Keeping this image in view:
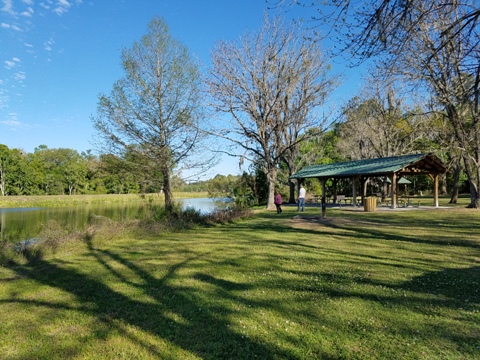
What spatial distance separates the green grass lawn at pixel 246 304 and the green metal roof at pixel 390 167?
12.6 m

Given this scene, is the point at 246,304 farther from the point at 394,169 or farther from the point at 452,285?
the point at 394,169

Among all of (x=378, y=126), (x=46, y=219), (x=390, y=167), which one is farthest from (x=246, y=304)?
(x=378, y=126)

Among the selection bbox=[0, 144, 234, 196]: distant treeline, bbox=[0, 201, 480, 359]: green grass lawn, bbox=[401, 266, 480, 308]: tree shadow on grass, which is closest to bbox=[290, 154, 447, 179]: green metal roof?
bbox=[0, 201, 480, 359]: green grass lawn

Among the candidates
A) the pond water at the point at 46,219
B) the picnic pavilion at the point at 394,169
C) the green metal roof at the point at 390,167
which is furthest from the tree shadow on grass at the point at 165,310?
the green metal roof at the point at 390,167

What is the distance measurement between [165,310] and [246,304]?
3.78 ft

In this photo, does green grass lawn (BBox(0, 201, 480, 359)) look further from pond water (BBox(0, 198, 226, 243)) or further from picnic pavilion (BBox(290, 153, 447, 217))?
picnic pavilion (BBox(290, 153, 447, 217))

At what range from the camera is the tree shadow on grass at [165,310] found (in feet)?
11.0

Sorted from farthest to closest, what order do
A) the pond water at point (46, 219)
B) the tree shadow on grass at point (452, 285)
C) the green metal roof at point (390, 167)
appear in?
the green metal roof at point (390, 167), the pond water at point (46, 219), the tree shadow on grass at point (452, 285)

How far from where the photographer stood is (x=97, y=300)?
15.9ft

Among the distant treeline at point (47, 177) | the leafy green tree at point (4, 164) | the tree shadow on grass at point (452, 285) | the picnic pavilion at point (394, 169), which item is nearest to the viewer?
the tree shadow on grass at point (452, 285)

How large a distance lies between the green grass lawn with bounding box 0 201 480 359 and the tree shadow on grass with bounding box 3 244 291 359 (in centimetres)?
2

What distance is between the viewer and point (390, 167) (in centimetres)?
2066

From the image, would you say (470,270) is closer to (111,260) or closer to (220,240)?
(220,240)

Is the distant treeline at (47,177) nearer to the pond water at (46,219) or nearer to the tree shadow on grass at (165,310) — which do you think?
the pond water at (46,219)
